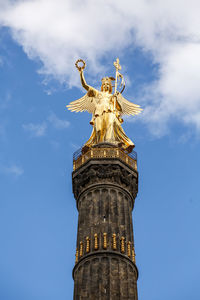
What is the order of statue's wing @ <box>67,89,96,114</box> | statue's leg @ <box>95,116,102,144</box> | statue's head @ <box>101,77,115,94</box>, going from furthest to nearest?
statue's head @ <box>101,77,115,94</box> < statue's wing @ <box>67,89,96,114</box> < statue's leg @ <box>95,116,102,144</box>

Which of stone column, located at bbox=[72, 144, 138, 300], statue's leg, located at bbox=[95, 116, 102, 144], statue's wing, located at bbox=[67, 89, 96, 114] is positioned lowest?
stone column, located at bbox=[72, 144, 138, 300]

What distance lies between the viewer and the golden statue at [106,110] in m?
40.6

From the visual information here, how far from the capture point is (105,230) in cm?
3312

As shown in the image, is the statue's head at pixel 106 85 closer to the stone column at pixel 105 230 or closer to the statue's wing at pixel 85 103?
the statue's wing at pixel 85 103

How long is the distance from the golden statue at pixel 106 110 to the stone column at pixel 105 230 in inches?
125

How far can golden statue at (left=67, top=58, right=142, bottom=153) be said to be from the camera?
40562 mm

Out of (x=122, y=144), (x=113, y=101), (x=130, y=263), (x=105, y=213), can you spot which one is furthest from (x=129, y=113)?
(x=130, y=263)

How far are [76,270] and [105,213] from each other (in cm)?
426

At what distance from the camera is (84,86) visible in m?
43.9

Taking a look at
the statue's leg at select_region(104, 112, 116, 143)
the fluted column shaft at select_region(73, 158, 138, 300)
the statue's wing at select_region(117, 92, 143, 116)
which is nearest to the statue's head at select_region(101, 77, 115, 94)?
the statue's wing at select_region(117, 92, 143, 116)

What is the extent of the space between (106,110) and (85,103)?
312 centimetres

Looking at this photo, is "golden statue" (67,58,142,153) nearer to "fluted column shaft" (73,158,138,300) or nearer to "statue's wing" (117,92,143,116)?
"statue's wing" (117,92,143,116)

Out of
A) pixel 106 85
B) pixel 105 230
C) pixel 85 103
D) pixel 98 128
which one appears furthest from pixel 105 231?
pixel 106 85

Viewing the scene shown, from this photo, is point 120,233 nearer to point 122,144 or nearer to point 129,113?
point 122,144
